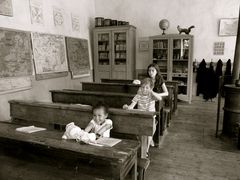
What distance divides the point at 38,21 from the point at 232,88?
4.06 m

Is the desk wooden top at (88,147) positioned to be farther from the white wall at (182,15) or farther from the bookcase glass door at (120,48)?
the white wall at (182,15)

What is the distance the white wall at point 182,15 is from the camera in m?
6.13

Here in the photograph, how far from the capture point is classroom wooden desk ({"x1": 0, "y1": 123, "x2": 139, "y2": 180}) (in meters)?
1.38

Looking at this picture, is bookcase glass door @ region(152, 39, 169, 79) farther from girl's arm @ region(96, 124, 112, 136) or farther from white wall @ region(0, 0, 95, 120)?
girl's arm @ region(96, 124, 112, 136)

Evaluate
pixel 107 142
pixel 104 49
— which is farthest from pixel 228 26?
pixel 107 142

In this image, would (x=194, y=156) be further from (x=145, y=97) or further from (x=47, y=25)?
(x=47, y=25)

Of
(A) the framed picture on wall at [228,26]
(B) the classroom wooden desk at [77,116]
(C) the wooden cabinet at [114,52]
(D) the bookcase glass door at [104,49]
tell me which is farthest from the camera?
(D) the bookcase glass door at [104,49]

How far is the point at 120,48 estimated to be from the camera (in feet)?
21.9

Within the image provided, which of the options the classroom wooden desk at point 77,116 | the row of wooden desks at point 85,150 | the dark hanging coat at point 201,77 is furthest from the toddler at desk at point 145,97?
the dark hanging coat at point 201,77

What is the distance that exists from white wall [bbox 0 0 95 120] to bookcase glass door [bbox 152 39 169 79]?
2097 mm

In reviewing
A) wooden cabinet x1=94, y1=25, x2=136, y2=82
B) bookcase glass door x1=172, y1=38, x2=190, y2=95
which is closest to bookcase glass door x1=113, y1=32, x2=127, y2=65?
wooden cabinet x1=94, y1=25, x2=136, y2=82

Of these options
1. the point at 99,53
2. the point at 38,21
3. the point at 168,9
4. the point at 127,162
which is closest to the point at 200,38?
the point at 168,9

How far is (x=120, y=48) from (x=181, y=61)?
1845mm

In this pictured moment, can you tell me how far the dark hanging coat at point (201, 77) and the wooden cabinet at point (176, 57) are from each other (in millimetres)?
409
